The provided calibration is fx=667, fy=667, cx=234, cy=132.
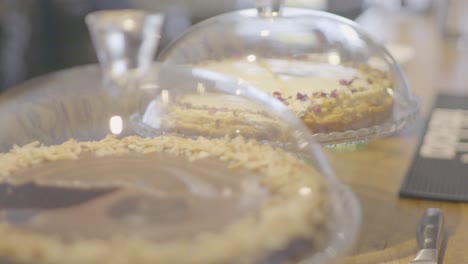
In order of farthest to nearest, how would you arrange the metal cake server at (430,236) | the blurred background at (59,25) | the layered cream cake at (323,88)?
1. the blurred background at (59,25)
2. the layered cream cake at (323,88)
3. the metal cake server at (430,236)

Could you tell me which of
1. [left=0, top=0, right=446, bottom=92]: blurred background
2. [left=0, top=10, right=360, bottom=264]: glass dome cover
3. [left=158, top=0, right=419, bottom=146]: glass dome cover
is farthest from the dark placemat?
[left=0, top=0, right=446, bottom=92]: blurred background

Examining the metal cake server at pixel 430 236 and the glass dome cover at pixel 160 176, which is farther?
the metal cake server at pixel 430 236

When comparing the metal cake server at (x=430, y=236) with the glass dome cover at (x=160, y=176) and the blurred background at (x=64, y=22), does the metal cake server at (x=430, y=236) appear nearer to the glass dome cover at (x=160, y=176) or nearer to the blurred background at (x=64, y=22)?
the glass dome cover at (x=160, y=176)

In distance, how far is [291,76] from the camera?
3.25ft

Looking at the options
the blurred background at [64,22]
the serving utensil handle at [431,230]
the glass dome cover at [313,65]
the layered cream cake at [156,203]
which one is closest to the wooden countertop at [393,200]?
the serving utensil handle at [431,230]

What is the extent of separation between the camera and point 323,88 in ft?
3.19

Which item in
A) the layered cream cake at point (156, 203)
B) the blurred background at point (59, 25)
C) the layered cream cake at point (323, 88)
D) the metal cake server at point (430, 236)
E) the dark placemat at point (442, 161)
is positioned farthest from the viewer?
the blurred background at point (59, 25)

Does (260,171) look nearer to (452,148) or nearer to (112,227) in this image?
(112,227)

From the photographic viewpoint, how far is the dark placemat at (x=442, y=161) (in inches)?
40.8

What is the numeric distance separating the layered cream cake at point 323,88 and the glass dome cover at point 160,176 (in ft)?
0.47

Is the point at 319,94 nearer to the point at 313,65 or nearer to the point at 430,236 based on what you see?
the point at 313,65

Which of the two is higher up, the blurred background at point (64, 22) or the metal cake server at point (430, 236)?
the metal cake server at point (430, 236)

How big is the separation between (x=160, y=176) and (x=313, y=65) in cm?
48

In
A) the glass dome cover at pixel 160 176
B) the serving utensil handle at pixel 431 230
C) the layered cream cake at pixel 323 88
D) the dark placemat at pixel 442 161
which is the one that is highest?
the glass dome cover at pixel 160 176
